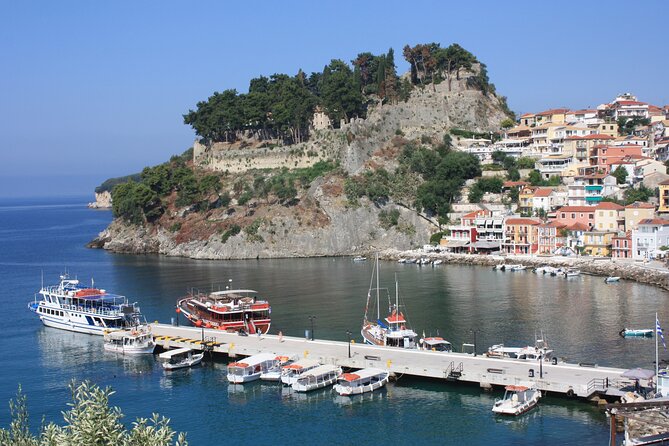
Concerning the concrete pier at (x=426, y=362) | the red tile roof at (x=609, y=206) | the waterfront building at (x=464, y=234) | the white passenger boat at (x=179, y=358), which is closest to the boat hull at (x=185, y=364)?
the white passenger boat at (x=179, y=358)

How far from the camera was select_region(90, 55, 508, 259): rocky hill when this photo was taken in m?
77.5

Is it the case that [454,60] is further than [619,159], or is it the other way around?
[454,60]

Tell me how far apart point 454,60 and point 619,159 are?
83.8 feet

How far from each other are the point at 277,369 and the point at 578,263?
Result: 37071 mm

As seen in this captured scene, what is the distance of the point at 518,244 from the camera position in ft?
230

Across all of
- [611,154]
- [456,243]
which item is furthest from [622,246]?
[611,154]

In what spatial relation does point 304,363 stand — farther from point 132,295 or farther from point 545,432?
point 132,295

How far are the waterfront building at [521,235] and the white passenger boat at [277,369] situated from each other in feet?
132

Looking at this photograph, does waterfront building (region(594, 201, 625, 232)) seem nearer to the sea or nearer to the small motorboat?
the sea

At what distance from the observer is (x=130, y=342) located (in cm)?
3872

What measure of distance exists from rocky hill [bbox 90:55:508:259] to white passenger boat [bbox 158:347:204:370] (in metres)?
40.0

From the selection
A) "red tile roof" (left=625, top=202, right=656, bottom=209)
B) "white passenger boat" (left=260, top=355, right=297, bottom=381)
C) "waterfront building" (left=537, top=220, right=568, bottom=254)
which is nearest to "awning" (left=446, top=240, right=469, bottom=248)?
"waterfront building" (left=537, top=220, right=568, bottom=254)

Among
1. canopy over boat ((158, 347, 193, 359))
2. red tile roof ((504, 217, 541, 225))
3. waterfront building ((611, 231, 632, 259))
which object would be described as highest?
red tile roof ((504, 217, 541, 225))

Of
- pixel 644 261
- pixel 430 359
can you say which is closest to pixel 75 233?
pixel 644 261
